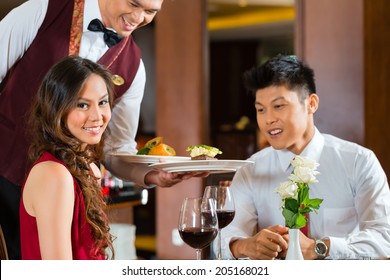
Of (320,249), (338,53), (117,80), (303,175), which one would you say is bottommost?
(320,249)

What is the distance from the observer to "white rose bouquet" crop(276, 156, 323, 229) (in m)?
1.75

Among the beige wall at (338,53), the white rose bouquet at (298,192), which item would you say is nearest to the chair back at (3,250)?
the white rose bouquet at (298,192)

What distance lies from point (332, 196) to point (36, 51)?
1.03 m

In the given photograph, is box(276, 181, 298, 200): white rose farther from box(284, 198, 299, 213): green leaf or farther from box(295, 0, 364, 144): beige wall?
box(295, 0, 364, 144): beige wall

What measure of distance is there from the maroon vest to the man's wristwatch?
2.97ft

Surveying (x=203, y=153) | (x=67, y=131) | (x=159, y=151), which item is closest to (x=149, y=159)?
(x=159, y=151)

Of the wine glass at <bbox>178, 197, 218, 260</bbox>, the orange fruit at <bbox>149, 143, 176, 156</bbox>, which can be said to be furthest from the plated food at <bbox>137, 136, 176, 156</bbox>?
the wine glass at <bbox>178, 197, 218, 260</bbox>

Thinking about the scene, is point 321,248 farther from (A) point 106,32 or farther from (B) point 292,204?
(A) point 106,32

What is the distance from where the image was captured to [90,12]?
211 cm

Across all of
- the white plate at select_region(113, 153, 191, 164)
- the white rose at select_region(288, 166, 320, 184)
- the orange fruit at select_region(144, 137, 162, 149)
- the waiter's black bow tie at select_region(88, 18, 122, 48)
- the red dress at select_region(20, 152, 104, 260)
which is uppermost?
the waiter's black bow tie at select_region(88, 18, 122, 48)

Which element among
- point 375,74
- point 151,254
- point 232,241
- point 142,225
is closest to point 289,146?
point 232,241

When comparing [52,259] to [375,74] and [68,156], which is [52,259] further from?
[375,74]

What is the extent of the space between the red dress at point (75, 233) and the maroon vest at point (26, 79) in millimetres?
386
